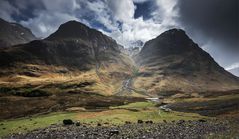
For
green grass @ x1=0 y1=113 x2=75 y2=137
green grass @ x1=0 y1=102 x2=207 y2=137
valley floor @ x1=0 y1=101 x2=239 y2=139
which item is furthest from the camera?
green grass @ x1=0 y1=102 x2=207 y2=137

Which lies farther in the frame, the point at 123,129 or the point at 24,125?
the point at 24,125

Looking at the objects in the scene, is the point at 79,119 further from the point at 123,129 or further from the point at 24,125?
the point at 123,129

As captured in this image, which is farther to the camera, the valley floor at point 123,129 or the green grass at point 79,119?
the green grass at point 79,119

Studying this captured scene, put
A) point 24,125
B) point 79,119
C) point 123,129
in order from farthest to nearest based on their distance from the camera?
point 79,119 → point 24,125 → point 123,129

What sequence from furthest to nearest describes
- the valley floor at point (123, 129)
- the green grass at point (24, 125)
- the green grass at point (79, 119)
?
1. the green grass at point (79, 119)
2. the green grass at point (24, 125)
3. the valley floor at point (123, 129)

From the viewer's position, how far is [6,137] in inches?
1591

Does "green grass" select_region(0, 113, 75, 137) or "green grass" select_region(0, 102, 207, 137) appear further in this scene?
"green grass" select_region(0, 102, 207, 137)

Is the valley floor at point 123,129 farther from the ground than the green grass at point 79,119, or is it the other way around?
the green grass at point 79,119

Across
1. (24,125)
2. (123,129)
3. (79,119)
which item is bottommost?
(123,129)

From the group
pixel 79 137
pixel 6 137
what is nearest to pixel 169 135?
pixel 79 137

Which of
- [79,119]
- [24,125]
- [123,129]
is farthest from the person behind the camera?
[79,119]

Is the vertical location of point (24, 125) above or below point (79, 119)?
below

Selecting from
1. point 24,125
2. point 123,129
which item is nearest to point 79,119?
point 24,125

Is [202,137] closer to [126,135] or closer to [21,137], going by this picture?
[126,135]
